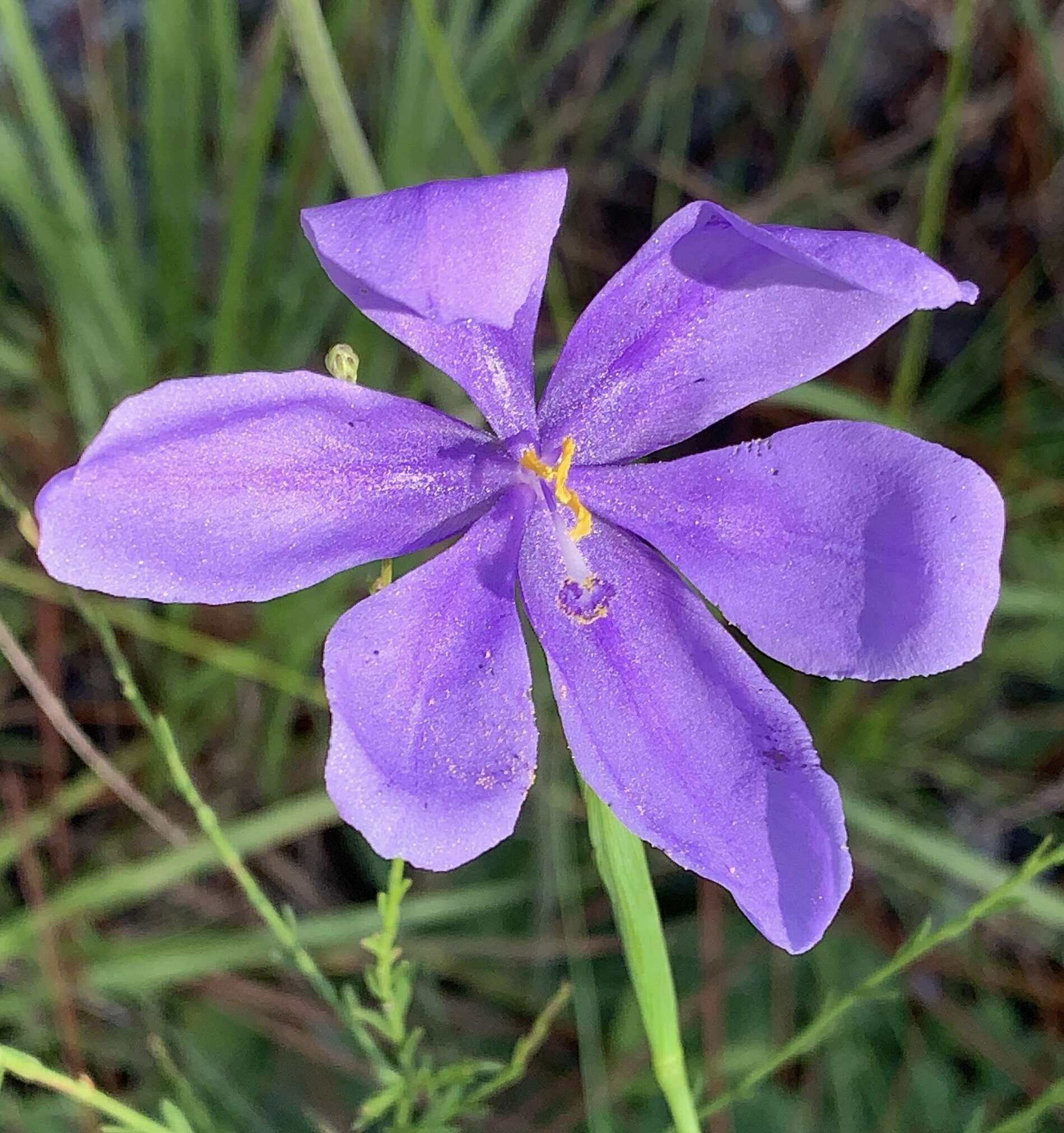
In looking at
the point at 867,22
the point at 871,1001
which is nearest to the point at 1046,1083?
the point at 871,1001

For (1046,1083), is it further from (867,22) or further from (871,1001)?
(867,22)

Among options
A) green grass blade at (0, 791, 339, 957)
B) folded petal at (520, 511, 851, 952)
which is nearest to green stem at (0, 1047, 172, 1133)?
folded petal at (520, 511, 851, 952)

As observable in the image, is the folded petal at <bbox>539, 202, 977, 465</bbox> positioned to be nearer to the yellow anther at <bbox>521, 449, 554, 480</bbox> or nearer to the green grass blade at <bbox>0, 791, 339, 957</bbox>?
the yellow anther at <bbox>521, 449, 554, 480</bbox>

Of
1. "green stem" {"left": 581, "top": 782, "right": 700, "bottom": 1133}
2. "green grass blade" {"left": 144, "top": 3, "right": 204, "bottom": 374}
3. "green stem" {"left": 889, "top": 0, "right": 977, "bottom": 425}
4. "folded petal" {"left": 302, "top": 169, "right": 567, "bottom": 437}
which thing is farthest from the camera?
"green grass blade" {"left": 144, "top": 3, "right": 204, "bottom": 374}

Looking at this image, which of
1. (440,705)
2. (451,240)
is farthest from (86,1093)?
(451,240)

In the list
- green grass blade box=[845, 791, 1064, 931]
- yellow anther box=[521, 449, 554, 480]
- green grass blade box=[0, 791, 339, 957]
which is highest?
yellow anther box=[521, 449, 554, 480]

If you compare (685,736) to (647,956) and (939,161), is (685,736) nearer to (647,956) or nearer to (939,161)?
(647,956)
